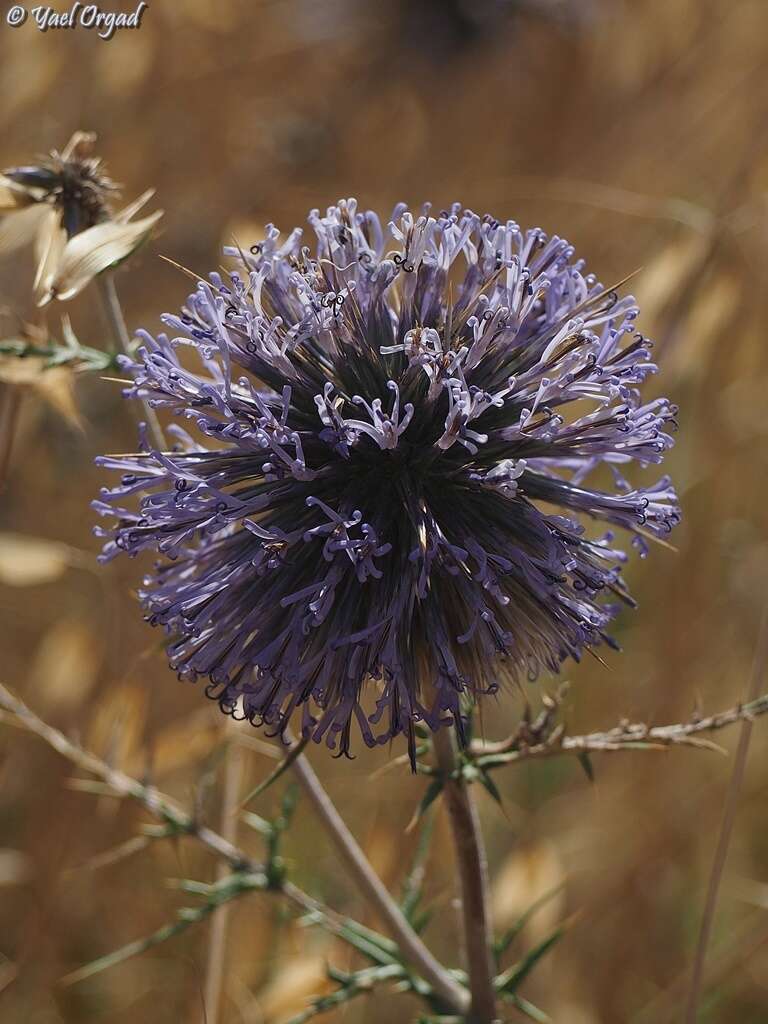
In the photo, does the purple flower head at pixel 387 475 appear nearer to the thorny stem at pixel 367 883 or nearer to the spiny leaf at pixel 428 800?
the spiny leaf at pixel 428 800

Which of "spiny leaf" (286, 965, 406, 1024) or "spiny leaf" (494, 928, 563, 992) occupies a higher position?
"spiny leaf" (494, 928, 563, 992)

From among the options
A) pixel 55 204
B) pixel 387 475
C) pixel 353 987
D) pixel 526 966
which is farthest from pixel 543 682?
pixel 55 204

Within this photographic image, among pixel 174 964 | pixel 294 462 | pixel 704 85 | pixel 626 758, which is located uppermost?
pixel 704 85

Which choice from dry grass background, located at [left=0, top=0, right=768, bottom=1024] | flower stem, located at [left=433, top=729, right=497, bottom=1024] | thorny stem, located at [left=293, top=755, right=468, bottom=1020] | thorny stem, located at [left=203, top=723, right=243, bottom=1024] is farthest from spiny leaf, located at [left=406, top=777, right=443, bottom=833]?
dry grass background, located at [left=0, top=0, right=768, bottom=1024]

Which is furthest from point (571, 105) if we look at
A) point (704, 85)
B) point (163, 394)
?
point (163, 394)

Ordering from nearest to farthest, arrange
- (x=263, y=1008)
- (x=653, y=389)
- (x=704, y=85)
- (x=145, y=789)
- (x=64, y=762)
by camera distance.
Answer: (x=145, y=789), (x=263, y=1008), (x=653, y=389), (x=64, y=762), (x=704, y=85)

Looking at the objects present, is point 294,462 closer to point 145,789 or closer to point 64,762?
point 145,789

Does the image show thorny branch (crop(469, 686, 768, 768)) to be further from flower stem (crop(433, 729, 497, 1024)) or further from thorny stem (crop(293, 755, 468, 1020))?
thorny stem (crop(293, 755, 468, 1020))
